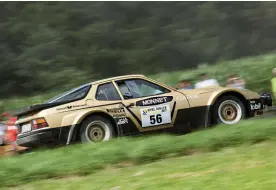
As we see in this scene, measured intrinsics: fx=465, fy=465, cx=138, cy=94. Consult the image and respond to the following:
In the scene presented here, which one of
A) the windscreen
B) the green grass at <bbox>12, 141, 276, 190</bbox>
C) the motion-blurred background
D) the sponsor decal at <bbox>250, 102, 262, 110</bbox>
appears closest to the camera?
the green grass at <bbox>12, 141, 276, 190</bbox>

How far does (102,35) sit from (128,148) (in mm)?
24420

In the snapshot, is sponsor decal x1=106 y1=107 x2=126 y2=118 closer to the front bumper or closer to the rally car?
the rally car

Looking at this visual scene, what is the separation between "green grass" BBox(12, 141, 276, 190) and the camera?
508cm

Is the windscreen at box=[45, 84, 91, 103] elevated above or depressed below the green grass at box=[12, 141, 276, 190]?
→ above

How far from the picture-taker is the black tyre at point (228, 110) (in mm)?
9469

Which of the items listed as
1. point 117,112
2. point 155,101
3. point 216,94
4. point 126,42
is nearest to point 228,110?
point 216,94

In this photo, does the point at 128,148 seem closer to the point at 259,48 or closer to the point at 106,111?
the point at 106,111

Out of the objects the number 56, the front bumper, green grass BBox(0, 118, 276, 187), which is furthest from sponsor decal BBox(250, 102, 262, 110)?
the front bumper

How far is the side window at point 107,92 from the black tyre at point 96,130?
1.59 feet

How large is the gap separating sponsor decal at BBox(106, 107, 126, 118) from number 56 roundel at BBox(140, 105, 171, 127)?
1.26ft

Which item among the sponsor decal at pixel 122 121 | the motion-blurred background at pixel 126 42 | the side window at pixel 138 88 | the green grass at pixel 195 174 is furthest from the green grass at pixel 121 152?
the motion-blurred background at pixel 126 42

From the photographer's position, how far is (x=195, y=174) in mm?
5664

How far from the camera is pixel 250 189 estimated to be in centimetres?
472

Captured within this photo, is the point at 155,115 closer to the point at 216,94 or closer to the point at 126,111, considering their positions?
the point at 126,111
